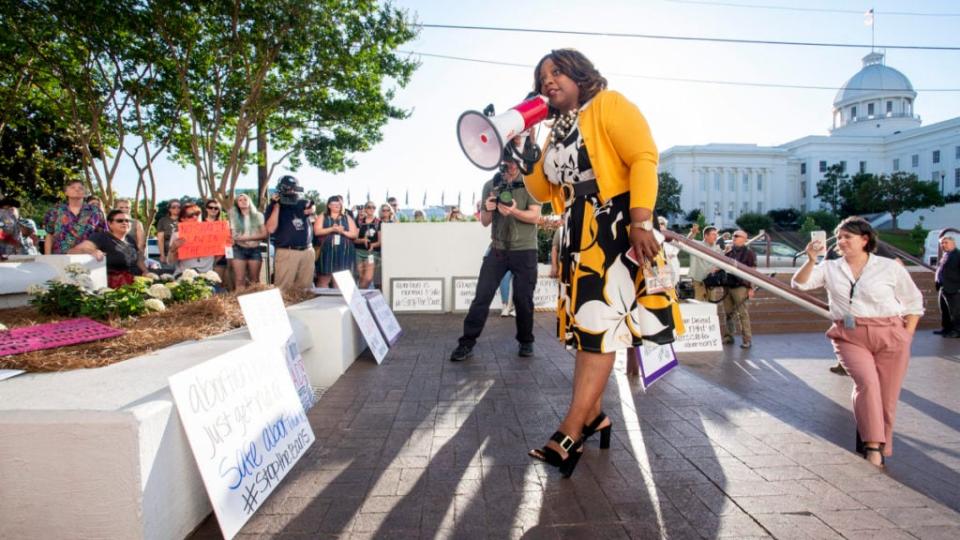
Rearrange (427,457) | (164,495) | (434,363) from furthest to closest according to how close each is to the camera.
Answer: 1. (434,363)
2. (427,457)
3. (164,495)

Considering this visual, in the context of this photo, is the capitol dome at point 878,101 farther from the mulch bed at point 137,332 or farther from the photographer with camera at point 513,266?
the mulch bed at point 137,332

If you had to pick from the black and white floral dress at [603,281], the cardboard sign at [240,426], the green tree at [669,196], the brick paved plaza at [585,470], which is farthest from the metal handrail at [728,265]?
the green tree at [669,196]

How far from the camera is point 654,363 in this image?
439 cm

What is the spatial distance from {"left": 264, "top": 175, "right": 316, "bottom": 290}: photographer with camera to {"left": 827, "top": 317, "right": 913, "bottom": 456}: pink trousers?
600cm

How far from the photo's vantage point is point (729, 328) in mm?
10000

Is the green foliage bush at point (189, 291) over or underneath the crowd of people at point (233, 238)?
underneath

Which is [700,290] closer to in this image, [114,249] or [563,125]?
[563,125]

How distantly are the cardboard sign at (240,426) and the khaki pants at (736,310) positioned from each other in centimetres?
854

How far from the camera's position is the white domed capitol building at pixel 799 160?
Result: 102438 mm

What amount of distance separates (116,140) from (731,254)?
19203 mm

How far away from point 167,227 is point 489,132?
8.41 metres

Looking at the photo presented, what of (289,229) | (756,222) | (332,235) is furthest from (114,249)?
(756,222)

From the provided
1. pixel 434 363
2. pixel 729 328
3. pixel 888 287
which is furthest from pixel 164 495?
pixel 729 328

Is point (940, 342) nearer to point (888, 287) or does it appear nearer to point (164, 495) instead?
point (888, 287)
